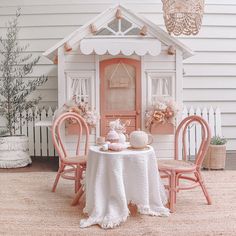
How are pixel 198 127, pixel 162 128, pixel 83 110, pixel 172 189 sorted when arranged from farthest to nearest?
pixel 198 127, pixel 162 128, pixel 83 110, pixel 172 189

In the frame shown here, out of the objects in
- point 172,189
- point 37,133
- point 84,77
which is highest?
point 84,77

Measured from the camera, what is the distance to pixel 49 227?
10.9 ft

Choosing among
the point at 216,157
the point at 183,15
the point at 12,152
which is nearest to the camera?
the point at 183,15

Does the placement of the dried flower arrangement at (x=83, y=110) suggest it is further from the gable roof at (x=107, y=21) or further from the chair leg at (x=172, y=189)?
the chair leg at (x=172, y=189)

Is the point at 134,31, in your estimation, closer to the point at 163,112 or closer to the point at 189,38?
the point at 163,112

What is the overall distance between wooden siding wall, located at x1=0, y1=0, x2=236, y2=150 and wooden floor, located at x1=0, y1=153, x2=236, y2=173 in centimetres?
73

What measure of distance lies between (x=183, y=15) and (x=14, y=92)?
2.90 metres

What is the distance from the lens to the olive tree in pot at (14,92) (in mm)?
5836

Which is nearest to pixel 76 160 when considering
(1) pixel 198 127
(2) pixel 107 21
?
(2) pixel 107 21

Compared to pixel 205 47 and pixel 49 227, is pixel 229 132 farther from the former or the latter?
pixel 49 227

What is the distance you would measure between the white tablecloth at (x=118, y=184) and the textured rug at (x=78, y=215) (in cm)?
12

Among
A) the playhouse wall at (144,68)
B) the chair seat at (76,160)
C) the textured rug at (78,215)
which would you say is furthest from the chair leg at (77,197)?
the playhouse wall at (144,68)

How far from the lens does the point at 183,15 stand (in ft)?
16.9

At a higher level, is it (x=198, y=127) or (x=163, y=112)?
(x=163, y=112)
